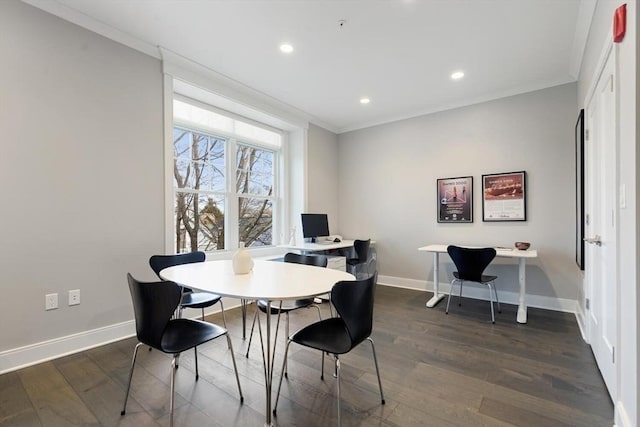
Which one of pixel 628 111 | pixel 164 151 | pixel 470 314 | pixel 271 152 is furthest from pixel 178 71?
pixel 470 314

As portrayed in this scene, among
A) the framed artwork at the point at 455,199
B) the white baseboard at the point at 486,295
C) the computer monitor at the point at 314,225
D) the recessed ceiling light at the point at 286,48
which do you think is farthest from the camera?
the computer monitor at the point at 314,225

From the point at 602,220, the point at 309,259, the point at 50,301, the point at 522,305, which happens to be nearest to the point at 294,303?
the point at 309,259

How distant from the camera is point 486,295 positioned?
3936mm

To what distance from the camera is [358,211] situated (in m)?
5.17

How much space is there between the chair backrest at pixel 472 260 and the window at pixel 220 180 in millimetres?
2772

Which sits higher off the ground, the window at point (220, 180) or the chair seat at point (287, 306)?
the window at point (220, 180)

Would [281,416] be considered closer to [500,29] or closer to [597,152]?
[597,152]

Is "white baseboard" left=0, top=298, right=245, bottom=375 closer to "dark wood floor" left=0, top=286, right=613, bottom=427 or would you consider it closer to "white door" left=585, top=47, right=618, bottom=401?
"dark wood floor" left=0, top=286, right=613, bottom=427

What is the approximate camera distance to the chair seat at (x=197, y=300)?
7.57 ft

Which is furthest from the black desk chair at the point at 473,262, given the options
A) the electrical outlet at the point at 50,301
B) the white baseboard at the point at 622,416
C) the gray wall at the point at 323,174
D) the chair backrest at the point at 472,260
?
the electrical outlet at the point at 50,301

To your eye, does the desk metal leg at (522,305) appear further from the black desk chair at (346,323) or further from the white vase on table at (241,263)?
the white vase on table at (241,263)

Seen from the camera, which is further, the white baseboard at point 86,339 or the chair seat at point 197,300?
the chair seat at point 197,300

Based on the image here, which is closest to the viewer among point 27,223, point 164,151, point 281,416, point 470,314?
point 281,416

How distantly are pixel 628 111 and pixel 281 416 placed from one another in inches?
91.0
